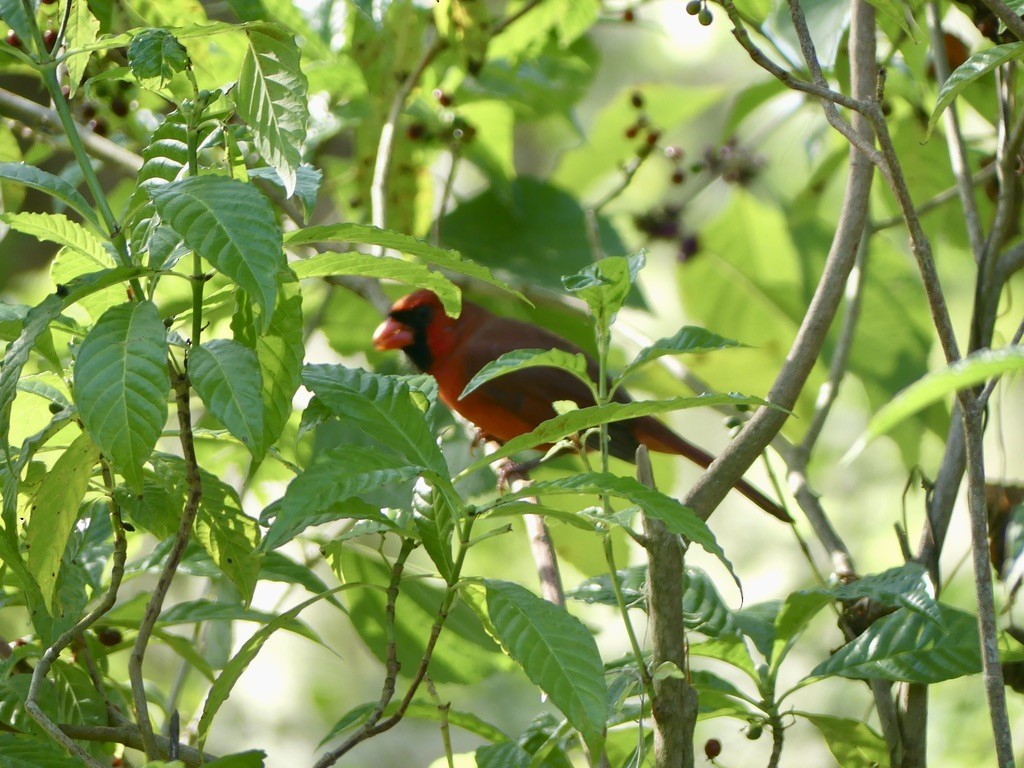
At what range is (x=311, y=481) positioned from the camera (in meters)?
0.98

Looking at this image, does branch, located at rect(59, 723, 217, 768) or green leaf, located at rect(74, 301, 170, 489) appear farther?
branch, located at rect(59, 723, 217, 768)

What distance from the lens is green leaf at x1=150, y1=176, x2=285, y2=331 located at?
0.92 metres

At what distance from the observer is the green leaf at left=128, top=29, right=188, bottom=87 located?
39.7 inches

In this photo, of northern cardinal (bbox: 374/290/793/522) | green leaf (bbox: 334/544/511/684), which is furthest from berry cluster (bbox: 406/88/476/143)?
green leaf (bbox: 334/544/511/684)

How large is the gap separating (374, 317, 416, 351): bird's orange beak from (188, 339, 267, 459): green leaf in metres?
1.92

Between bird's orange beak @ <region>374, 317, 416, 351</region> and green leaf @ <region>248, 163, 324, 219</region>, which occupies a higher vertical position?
bird's orange beak @ <region>374, 317, 416, 351</region>

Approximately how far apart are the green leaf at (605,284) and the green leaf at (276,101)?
0.96ft

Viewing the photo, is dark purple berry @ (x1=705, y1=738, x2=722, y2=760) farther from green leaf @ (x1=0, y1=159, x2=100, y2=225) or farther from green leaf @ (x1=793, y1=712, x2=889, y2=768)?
green leaf @ (x1=0, y1=159, x2=100, y2=225)

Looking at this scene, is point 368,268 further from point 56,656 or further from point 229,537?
point 56,656

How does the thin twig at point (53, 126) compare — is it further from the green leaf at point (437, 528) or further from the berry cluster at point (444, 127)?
the green leaf at point (437, 528)

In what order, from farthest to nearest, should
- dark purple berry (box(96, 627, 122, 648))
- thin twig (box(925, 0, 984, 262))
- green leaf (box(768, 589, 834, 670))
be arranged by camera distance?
dark purple berry (box(96, 627, 122, 648)) < thin twig (box(925, 0, 984, 262)) < green leaf (box(768, 589, 834, 670))

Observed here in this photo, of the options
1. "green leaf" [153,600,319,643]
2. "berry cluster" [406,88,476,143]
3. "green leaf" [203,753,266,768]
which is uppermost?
"berry cluster" [406,88,476,143]

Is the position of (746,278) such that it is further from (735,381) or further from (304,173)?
(304,173)

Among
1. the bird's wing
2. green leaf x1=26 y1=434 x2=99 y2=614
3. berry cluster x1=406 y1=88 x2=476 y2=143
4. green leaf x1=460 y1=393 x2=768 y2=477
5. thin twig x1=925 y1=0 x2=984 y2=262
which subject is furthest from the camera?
the bird's wing
